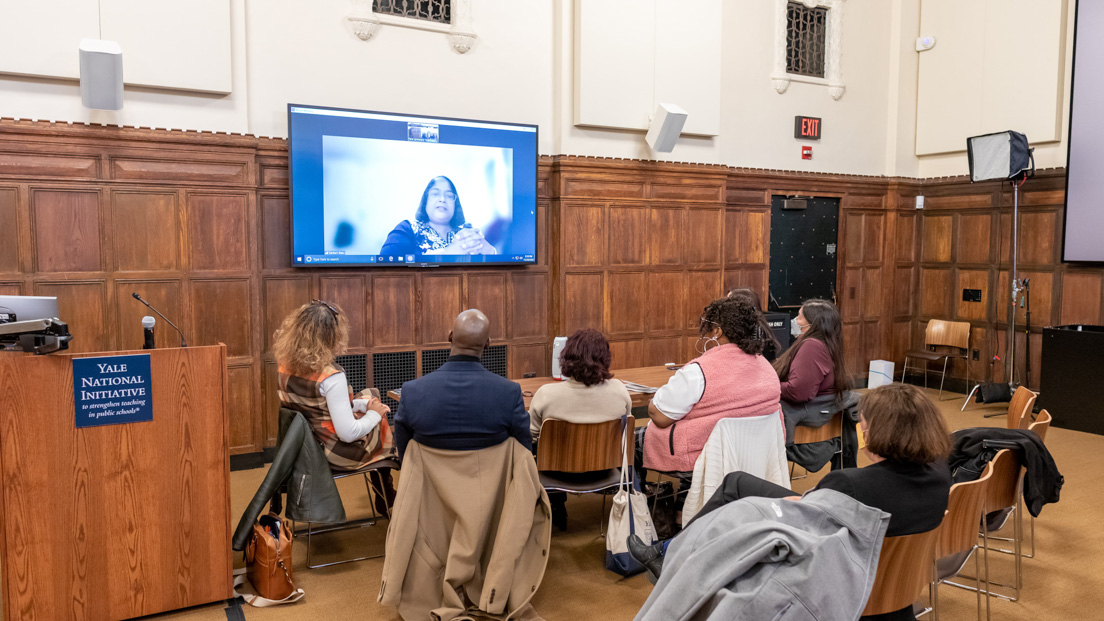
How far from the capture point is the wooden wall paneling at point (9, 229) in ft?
15.4

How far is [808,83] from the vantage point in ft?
27.3

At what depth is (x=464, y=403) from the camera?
298 centimetres

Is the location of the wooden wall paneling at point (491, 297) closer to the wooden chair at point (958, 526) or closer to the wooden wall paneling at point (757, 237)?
the wooden wall paneling at point (757, 237)

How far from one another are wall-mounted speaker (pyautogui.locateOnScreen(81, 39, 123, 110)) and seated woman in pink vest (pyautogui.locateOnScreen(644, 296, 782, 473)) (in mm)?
3928

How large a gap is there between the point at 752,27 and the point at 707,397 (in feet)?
18.9

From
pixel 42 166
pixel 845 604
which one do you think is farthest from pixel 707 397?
pixel 42 166

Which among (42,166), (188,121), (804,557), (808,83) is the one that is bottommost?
(804,557)

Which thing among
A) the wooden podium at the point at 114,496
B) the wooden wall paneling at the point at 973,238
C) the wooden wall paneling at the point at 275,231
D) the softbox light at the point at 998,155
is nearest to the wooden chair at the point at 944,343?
the wooden wall paneling at the point at 973,238

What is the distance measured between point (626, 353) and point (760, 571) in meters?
5.35

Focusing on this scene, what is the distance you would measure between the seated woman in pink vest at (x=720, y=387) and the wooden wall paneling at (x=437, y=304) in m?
3.10

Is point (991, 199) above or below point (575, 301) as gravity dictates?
above

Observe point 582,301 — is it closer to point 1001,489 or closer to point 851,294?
point 851,294

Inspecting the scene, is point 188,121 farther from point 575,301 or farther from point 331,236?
point 575,301

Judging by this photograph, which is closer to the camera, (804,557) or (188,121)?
(804,557)
